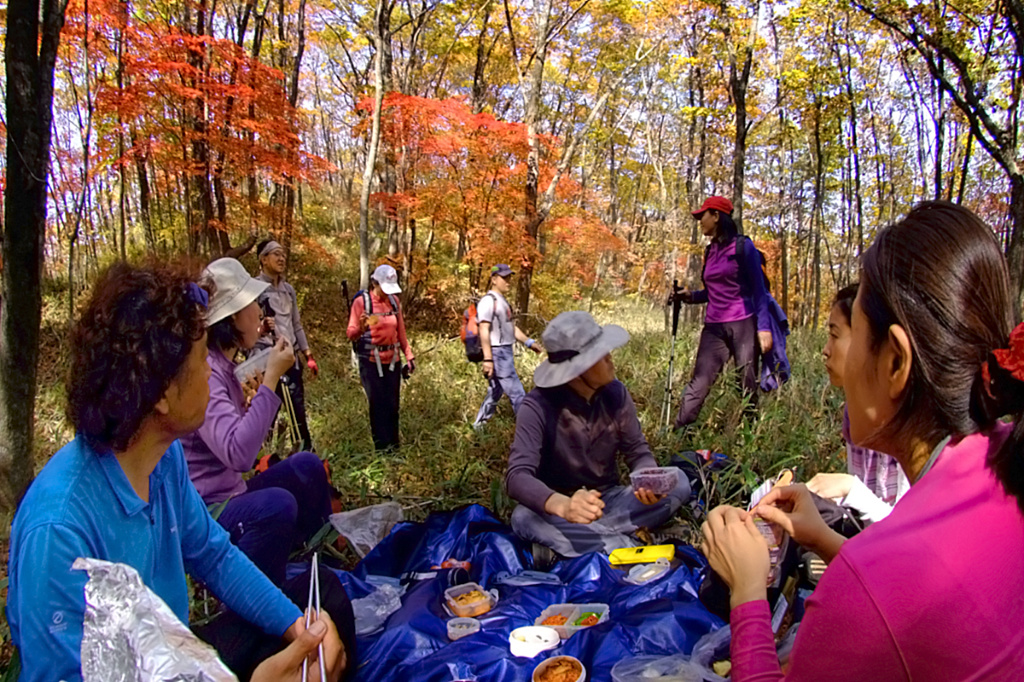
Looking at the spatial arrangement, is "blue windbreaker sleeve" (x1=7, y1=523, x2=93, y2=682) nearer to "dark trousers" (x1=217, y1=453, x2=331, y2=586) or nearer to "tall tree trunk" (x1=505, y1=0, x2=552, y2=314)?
"dark trousers" (x1=217, y1=453, x2=331, y2=586)

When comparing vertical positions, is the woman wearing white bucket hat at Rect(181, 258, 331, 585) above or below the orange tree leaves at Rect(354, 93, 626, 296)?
A: below

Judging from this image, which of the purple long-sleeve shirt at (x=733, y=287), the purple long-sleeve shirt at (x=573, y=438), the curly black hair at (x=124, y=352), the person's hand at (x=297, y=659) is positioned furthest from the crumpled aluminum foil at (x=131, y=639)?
the purple long-sleeve shirt at (x=733, y=287)

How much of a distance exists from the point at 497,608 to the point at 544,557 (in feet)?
1.60

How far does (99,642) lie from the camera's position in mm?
Answer: 922

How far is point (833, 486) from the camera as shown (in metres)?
2.46

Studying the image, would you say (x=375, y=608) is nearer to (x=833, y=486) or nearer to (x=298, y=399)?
(x=833, y=486)

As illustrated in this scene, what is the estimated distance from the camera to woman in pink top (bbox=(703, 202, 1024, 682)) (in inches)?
33.2

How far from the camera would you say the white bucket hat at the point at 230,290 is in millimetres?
2443

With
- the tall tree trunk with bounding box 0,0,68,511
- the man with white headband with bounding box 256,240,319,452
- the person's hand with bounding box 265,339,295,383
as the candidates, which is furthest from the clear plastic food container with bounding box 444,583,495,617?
the tall tree trunk with bounding box 0,0,68,511

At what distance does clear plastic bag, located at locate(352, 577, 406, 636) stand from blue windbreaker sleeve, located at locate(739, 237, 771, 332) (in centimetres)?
314

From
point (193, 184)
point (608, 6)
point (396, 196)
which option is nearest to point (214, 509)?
point (396, 196)

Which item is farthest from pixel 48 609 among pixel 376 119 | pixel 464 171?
pixel 464 171

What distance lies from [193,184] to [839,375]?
10.7 metres

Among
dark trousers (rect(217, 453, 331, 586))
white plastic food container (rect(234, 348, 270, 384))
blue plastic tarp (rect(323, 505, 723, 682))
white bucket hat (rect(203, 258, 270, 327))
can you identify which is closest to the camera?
blue plastic tarp (rect(323, 505, 723, 682))
